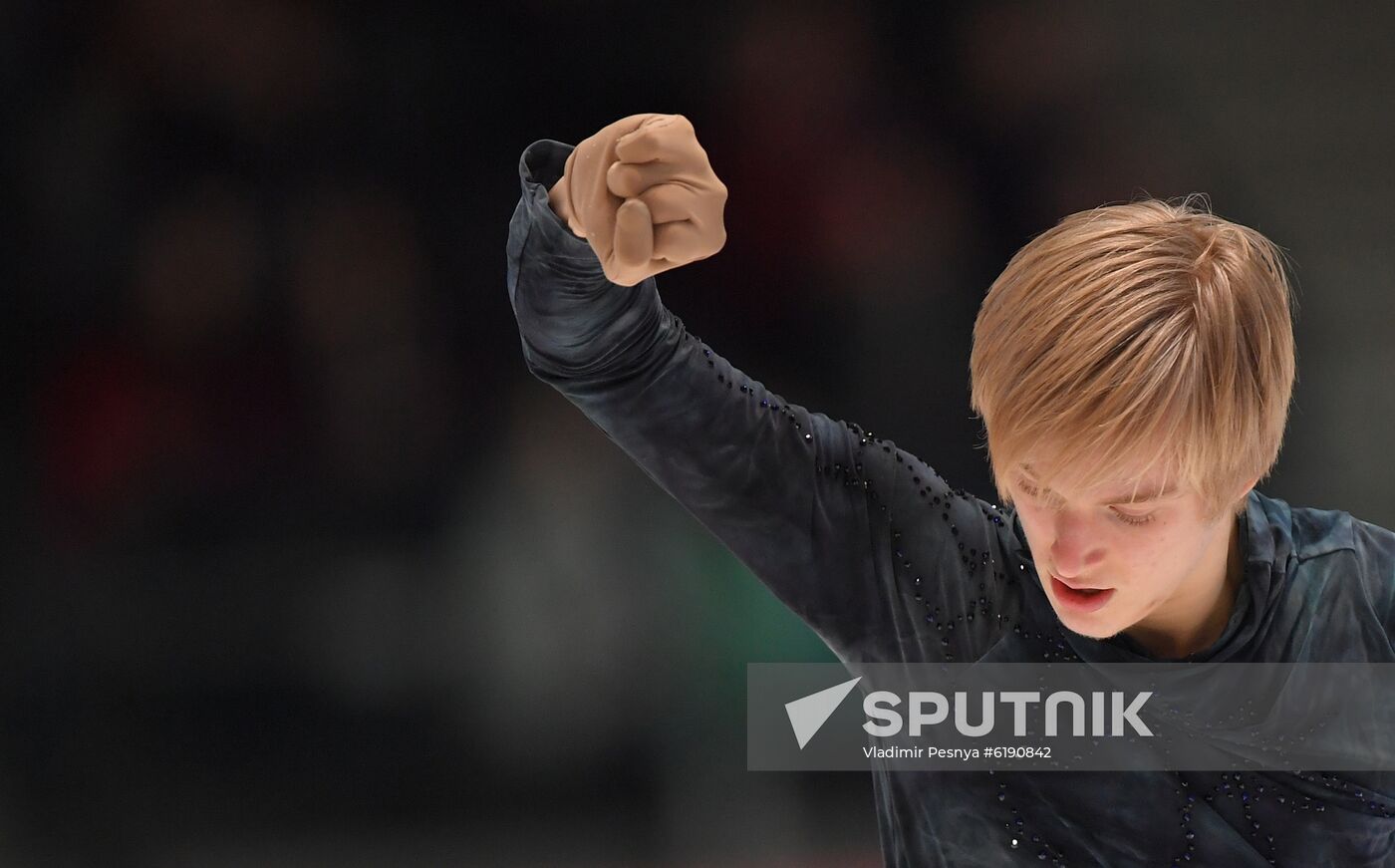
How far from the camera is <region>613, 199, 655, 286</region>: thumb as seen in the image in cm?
96

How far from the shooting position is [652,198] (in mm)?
971

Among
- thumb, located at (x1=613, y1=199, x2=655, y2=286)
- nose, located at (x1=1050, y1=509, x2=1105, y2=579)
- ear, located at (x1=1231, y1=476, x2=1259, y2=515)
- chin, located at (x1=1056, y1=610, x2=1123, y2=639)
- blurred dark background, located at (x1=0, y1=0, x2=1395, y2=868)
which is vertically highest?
blurred dark background, located at (x1=0, y1=0, x2=1395, y2=868)

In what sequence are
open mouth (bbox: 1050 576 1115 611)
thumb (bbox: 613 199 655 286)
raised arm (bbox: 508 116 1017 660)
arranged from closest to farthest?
thumb (bbox: 613 199 655 286) < raised arm (bbox: 508 116 1017 660) < open mouth (bbox: 1050 576 1115 611)

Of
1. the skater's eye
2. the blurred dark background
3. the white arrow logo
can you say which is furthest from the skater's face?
the blurred dark background

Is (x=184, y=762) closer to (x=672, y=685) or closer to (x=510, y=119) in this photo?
(x=672, y=685)

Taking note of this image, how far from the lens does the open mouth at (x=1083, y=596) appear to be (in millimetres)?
1215

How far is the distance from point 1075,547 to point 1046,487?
0.19 feet

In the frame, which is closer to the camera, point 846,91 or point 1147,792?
point 1147,792

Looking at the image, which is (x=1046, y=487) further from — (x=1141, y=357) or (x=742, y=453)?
(x=742, y=453)

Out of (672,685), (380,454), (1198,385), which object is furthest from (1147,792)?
(380,454)

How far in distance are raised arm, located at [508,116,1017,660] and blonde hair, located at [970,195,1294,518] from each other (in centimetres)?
15

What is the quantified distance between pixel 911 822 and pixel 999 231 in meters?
1.05

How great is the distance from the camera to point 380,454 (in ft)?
7.34

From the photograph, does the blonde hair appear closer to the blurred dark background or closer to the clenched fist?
the clenched fist
